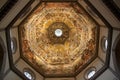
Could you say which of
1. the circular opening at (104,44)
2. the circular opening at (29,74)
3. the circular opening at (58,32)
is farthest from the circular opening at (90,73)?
the circular opening at (58,32)

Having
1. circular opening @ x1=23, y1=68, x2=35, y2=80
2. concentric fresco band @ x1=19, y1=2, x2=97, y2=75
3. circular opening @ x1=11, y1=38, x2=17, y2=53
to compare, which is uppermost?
concentric fresco band @ x1=19, y1=2, x2=97, y2=75

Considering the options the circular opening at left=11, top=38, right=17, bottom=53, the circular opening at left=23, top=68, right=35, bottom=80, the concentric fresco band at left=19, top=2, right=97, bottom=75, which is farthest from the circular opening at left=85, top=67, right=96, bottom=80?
the circular opening at left=11, top=38, right=17, bottom=53

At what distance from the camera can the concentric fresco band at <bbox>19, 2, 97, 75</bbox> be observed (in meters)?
19.6

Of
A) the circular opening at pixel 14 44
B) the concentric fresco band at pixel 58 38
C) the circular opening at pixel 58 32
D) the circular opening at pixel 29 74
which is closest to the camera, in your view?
the circular opening at pixel 14 44

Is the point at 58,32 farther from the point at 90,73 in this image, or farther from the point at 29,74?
the point at 90,73

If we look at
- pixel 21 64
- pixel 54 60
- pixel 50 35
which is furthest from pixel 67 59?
pixel 21 64

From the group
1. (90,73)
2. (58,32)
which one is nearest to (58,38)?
(58,32)

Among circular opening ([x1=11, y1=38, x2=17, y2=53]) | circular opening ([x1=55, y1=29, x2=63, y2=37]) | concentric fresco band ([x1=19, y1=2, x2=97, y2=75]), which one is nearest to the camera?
circular opening ([x1=11, y1=38, x2=17, y2=53])

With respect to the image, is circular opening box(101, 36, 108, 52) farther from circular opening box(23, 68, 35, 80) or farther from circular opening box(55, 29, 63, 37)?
circular opening box(23, 68, 35, 80)

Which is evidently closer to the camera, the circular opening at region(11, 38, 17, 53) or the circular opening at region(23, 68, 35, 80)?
the circular opening at region(11, 38, 17, 53)

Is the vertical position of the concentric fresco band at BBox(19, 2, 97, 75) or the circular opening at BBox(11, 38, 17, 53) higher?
the concentric fresco band at BBox(19, 2, 97, 75)

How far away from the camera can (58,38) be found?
882 inches

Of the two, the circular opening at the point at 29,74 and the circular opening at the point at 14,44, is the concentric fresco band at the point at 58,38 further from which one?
the circular opening at the point at 14,44

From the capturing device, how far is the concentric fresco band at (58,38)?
19.6 m
